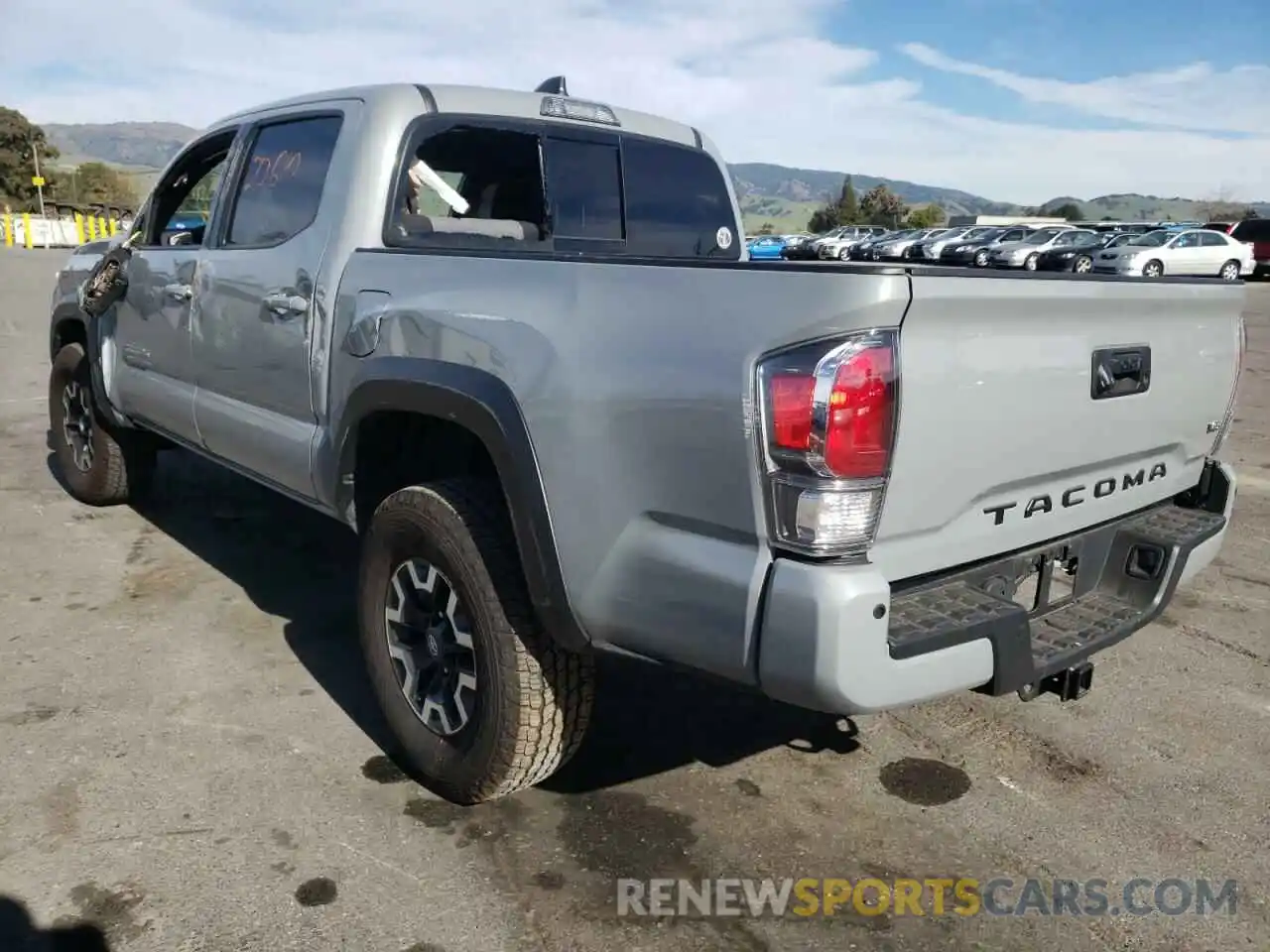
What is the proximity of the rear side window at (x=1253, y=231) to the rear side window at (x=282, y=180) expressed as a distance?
34.1 m

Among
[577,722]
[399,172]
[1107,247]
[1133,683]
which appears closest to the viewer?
[577,722]

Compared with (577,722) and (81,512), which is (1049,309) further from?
(81,512)

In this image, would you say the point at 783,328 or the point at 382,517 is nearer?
the point at 783,328

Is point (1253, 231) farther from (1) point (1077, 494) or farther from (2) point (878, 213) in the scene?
(2) point (878, 213)

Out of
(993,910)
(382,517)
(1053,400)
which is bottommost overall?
(993,910)

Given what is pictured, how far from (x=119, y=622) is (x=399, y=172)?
221 centimetres

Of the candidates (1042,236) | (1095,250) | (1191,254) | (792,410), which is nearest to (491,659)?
(792,410)

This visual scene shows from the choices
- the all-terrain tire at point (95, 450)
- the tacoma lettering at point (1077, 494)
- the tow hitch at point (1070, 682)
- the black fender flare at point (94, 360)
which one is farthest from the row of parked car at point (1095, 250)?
the tow hitch at point (1070, 682)

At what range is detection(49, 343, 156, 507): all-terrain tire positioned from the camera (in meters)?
5.40

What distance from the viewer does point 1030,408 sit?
7.45 feet

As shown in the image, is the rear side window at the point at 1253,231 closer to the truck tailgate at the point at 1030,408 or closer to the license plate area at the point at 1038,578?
the truck tailgate at the point at 1030,408

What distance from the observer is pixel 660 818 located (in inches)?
113

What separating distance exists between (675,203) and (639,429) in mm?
2165

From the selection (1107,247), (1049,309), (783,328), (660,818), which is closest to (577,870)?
(660,818)
